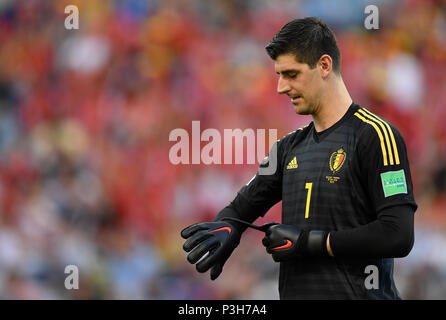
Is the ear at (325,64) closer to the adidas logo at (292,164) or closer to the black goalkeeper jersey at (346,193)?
the black goalkeeper jersey at (346,193)

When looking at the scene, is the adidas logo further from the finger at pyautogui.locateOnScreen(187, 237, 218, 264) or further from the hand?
the finger at pyautogui.locateOnScreen(187, 237, 218, 264)

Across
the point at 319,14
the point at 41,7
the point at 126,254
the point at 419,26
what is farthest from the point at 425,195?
the point at 41,7

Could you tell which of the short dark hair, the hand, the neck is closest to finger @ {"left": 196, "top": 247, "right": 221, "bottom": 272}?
the hand

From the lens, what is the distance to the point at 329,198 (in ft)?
6.14

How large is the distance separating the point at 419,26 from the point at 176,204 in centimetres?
226

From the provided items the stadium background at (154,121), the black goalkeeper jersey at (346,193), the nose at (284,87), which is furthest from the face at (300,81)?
the stadium background at (154,121)

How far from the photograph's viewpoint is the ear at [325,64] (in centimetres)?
195

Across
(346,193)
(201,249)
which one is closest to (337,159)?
(346,193)

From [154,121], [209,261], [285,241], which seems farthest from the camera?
[154,121]

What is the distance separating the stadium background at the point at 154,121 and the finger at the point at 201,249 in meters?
2.42

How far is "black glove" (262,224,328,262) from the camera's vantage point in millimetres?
1800

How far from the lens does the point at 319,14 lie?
15.4ft

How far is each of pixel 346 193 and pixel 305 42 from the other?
0.49 m

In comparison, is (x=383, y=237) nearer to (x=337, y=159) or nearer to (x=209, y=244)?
(x=337, y=159)
